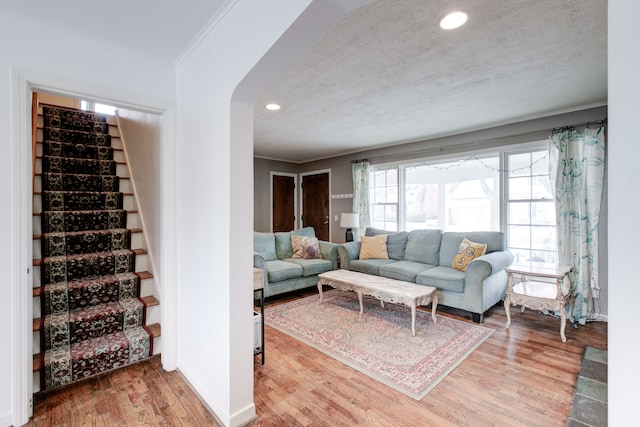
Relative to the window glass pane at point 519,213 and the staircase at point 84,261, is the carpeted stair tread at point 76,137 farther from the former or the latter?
the window glass pane at point 519,213

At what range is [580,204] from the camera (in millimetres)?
3377

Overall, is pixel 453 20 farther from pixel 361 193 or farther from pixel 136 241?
pixel 361 193

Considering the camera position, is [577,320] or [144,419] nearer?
[144,419]

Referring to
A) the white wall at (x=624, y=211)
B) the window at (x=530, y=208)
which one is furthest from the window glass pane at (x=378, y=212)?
the white wall at (x=624, y=211)

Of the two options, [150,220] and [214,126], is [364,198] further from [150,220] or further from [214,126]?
[214,126]

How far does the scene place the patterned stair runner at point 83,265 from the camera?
220 cm

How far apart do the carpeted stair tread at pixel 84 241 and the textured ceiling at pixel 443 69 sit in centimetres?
205

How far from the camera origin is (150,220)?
2840 mm

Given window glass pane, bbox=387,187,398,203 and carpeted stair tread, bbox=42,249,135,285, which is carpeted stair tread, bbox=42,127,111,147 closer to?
carpeted stair tread, bbox=42,249,135,285

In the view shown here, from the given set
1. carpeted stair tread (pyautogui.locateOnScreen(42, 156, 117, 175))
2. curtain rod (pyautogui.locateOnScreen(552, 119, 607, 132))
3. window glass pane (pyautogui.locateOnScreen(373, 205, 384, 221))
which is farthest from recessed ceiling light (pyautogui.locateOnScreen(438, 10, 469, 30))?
window glass pane (pyautogui.locateOnScreen(373, 205, 384, 221))

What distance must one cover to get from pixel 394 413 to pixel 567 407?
113 centimetres

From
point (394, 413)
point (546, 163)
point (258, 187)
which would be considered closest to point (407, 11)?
point (394, 413)

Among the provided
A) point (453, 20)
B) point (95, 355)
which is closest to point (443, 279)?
point (453, 20)

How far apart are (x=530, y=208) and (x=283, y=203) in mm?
4816
